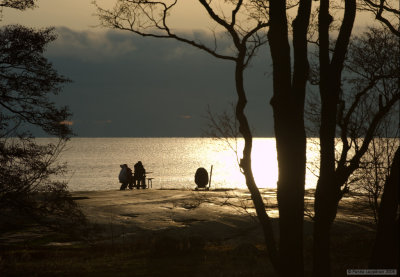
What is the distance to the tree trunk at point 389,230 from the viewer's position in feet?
27.9

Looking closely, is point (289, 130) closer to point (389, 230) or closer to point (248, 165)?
point (248, 165)

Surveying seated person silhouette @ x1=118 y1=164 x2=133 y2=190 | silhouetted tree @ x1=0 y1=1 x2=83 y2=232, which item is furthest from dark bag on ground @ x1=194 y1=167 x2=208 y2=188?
silhouetted tree @ x1=0 y1=1 x2=83 y2=232

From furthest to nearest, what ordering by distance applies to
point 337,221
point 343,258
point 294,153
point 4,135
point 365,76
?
1. point 337,221
2. point 343,258
3. point 365,76
4. point 4,135
5. point 294,153

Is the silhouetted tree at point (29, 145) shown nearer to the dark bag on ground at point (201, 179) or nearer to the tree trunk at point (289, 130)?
the tree trunk at point (289, 130)

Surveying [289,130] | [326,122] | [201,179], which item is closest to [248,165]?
[289,130]

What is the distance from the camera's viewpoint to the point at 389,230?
8539 mm

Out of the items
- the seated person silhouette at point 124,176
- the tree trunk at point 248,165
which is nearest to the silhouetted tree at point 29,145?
the tree trunk at point 248,165

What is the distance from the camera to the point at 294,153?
33.0 ft

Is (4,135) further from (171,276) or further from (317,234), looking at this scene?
(317,234)

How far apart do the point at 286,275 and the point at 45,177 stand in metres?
6.14

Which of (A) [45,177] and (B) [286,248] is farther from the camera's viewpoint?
(A) [45,177]

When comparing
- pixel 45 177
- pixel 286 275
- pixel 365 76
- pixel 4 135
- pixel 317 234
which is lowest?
pixel 286 275

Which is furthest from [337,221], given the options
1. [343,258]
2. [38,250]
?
[38,250]

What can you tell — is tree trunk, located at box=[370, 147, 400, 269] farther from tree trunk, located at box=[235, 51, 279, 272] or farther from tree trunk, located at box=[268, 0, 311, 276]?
tree trunk, located at box=[235, 51, 279, 272]
